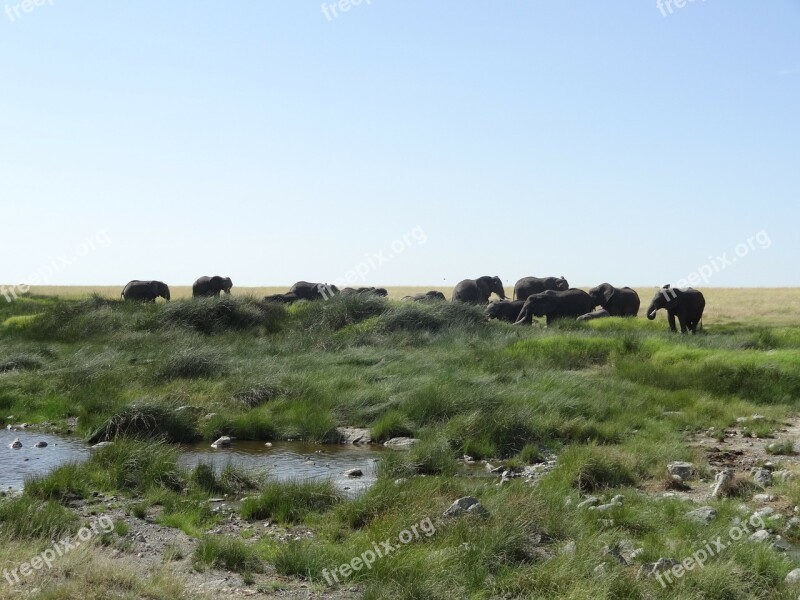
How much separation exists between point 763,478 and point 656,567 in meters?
3.67

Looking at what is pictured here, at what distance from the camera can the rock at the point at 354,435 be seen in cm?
1275

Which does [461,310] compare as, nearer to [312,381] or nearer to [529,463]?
[312,381]

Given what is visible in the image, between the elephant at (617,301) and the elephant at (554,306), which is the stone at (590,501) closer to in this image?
the elephant at (554,306)

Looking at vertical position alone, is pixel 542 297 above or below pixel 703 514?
above

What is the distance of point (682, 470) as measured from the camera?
9.82 metres

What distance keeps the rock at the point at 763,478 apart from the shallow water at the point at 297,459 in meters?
4.25

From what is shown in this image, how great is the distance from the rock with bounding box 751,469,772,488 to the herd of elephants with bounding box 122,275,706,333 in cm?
1561

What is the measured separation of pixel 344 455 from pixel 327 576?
5392mm

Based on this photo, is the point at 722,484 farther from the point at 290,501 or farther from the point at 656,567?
the point at 290,501

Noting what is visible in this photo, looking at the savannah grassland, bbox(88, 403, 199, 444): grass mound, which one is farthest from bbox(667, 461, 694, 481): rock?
bbox(88, 403, 199, 444): grass mound

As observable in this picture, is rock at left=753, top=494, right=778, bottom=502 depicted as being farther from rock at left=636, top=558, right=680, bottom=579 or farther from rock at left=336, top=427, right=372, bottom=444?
rock at left=336, top=427, right=372, bottom=444

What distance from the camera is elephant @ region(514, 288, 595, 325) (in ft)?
94.1

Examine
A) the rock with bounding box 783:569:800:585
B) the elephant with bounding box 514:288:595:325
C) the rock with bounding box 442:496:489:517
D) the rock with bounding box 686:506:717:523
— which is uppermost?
the elephant with bounding box 514:288:595:325

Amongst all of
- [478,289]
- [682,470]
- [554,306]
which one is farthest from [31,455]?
[478,289]
